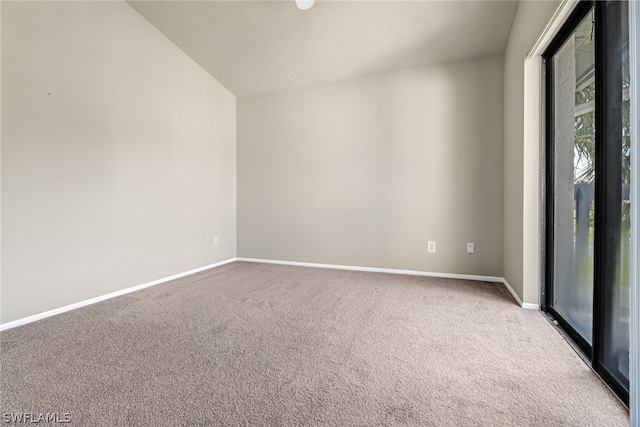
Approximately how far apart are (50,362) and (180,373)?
29.0 inches

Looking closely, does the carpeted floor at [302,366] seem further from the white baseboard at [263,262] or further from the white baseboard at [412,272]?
the white baseboard at [412,272]

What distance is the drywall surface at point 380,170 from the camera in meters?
2.99

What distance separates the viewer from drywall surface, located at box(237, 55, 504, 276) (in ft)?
9.81

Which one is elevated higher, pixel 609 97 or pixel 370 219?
pixel 609 97

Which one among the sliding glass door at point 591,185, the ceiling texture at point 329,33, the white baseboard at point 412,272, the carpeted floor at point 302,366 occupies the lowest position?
the carpeted floor at point 302,366

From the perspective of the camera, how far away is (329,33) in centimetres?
279

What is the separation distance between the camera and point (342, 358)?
4.79 feet

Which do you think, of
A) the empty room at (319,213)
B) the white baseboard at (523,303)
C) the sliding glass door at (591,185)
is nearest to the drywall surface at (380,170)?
the empty room at (319,213)

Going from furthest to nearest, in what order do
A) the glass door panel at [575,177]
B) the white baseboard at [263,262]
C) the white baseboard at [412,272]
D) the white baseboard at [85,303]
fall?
the white baseboard at [412,272] → the white baseboard at [263,262] → the white baseboard at [85,303] → the glass door panel at [575,177]

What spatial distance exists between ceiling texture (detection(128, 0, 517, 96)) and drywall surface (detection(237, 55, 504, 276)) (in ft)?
0.92

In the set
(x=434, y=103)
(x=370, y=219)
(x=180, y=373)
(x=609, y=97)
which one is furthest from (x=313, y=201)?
(x=609, y=97)

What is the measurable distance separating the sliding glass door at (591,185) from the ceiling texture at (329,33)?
89 centimetres

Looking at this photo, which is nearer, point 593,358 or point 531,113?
point 593,358

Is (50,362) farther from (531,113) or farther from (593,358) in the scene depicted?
(531,113)
